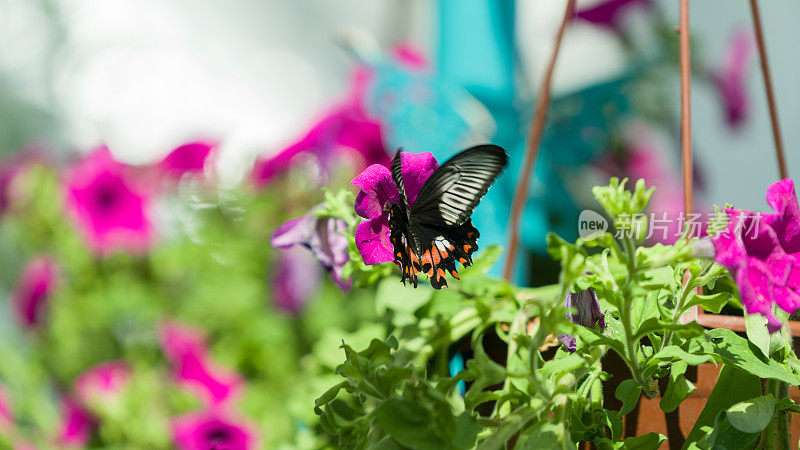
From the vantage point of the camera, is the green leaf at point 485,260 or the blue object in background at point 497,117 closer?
the green leaf at point 485,260

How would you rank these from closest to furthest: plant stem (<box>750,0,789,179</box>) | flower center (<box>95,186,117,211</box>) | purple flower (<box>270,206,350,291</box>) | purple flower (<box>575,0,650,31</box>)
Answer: purple flower (<box>270,206,350,291</box>) → plant stem (<box>750,0,789,179</box>) → purple flower (<box>575,0,650,31</box>) → flower center (<box>95,186,117,211</box>)

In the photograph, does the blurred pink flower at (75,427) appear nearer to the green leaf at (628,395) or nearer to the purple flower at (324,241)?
the purple flower at (324,241)

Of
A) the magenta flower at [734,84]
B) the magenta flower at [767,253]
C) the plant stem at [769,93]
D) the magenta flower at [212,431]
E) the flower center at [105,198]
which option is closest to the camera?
the magenta flower at [767,253]

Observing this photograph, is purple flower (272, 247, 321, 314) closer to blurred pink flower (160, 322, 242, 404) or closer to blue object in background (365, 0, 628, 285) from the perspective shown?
blurred pink flower (160, 322, 242, 404)

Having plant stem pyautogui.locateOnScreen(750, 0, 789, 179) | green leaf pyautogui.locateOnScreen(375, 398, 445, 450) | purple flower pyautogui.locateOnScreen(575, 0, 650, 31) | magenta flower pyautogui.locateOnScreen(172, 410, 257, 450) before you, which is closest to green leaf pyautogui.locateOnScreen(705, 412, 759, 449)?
green leaf pyautogui.locateOnScreen(375, 398, 445, 450)

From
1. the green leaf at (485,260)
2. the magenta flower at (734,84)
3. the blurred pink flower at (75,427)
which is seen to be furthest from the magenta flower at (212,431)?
the magenta flower at (734,84)

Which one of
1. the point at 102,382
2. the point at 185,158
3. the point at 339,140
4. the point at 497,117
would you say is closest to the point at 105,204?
the point at 185,158

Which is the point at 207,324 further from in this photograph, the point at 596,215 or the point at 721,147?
the point at 721,147

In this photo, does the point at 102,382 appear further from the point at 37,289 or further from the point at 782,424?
the point at 782,424
